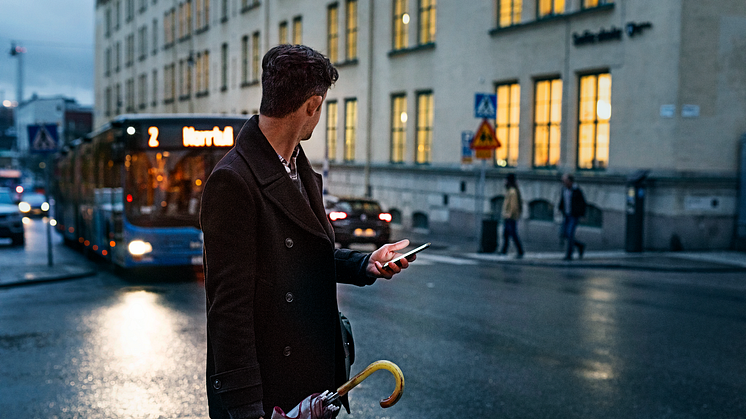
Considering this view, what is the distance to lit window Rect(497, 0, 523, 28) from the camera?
23.2 m

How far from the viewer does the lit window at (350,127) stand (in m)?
31.8

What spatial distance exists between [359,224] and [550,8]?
772cm

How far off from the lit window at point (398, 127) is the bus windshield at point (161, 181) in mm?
15226

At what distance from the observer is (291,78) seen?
101 inches

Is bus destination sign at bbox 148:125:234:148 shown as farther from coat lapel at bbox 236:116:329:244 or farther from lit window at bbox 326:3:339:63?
lit window at bbox 326:3:339:63

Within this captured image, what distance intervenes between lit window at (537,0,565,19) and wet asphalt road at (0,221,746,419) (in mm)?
10494

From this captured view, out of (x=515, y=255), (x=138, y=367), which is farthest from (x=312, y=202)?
(x=515, y=255)

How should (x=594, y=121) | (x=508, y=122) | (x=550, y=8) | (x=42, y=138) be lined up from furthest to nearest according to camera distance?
(x=508, y=122) → (x=550, y=8) → (x=594, y=121) → (x=42, y=138)

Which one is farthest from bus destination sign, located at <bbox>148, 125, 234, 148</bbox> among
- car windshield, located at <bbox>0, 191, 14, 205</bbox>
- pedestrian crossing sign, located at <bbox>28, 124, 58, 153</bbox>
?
car windshield, located at <bbox>0, 191, 14, 205</bbox>

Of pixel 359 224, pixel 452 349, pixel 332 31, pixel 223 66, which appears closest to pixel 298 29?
pixel 332 31

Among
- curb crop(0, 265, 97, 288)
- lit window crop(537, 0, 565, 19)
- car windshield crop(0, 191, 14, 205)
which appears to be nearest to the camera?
curb crop(0, 265, 97, 288)

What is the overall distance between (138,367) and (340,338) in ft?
15.3

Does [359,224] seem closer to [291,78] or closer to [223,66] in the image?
[291,78]

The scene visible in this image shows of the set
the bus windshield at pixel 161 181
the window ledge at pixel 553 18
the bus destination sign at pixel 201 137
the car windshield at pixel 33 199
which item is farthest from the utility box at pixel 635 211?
the car windshield at pixel 33 199
